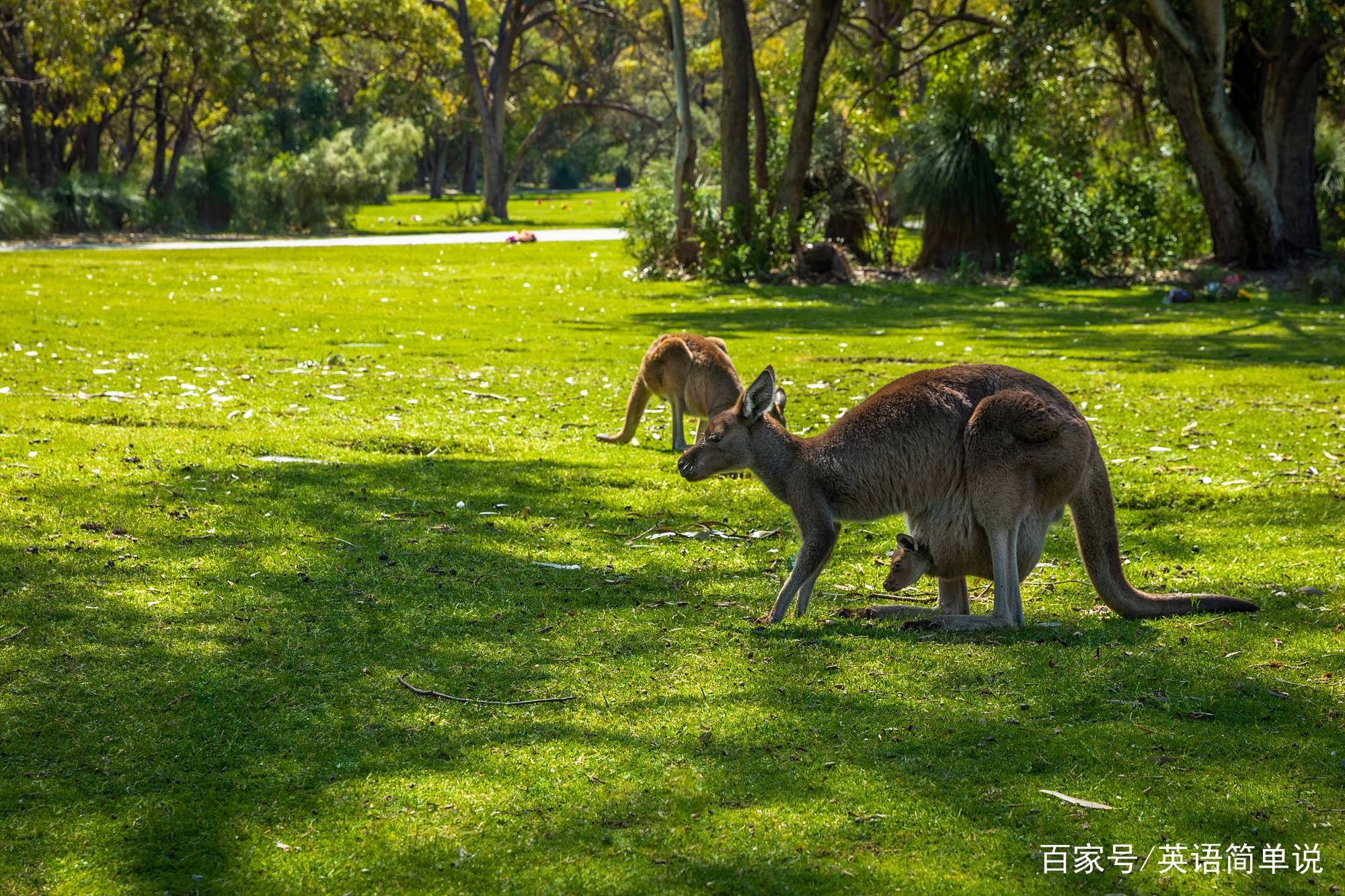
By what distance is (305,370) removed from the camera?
11.4m

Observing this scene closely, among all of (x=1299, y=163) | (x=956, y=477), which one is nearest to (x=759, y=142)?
(x=1299, y=163)

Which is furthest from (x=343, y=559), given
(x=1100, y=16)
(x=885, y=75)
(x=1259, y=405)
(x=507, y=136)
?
(x=507, y=136)

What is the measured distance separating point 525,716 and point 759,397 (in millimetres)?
1809

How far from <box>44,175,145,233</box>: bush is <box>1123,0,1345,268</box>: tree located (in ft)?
77.6

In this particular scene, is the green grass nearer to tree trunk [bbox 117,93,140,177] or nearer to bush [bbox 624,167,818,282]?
bush [bbox 624,167,818,282]

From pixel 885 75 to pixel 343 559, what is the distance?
18922mm

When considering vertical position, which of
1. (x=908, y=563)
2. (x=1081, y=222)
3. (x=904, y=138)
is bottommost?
(x=908, y=563)

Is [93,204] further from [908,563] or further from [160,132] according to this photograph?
[908,563]

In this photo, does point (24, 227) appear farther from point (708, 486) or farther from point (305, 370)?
point (708, 486)

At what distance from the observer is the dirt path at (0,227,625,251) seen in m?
27.1

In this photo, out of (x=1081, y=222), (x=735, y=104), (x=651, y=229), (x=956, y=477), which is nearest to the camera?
(x=956, y=477)

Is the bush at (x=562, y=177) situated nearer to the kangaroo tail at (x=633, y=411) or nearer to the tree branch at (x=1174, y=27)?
the tree branch at (x=1174, y=27)

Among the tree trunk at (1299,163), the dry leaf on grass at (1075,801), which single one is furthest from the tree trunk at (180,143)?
the dry leaf on grass at (1075,801)

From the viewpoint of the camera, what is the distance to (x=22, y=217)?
28.3 meters
